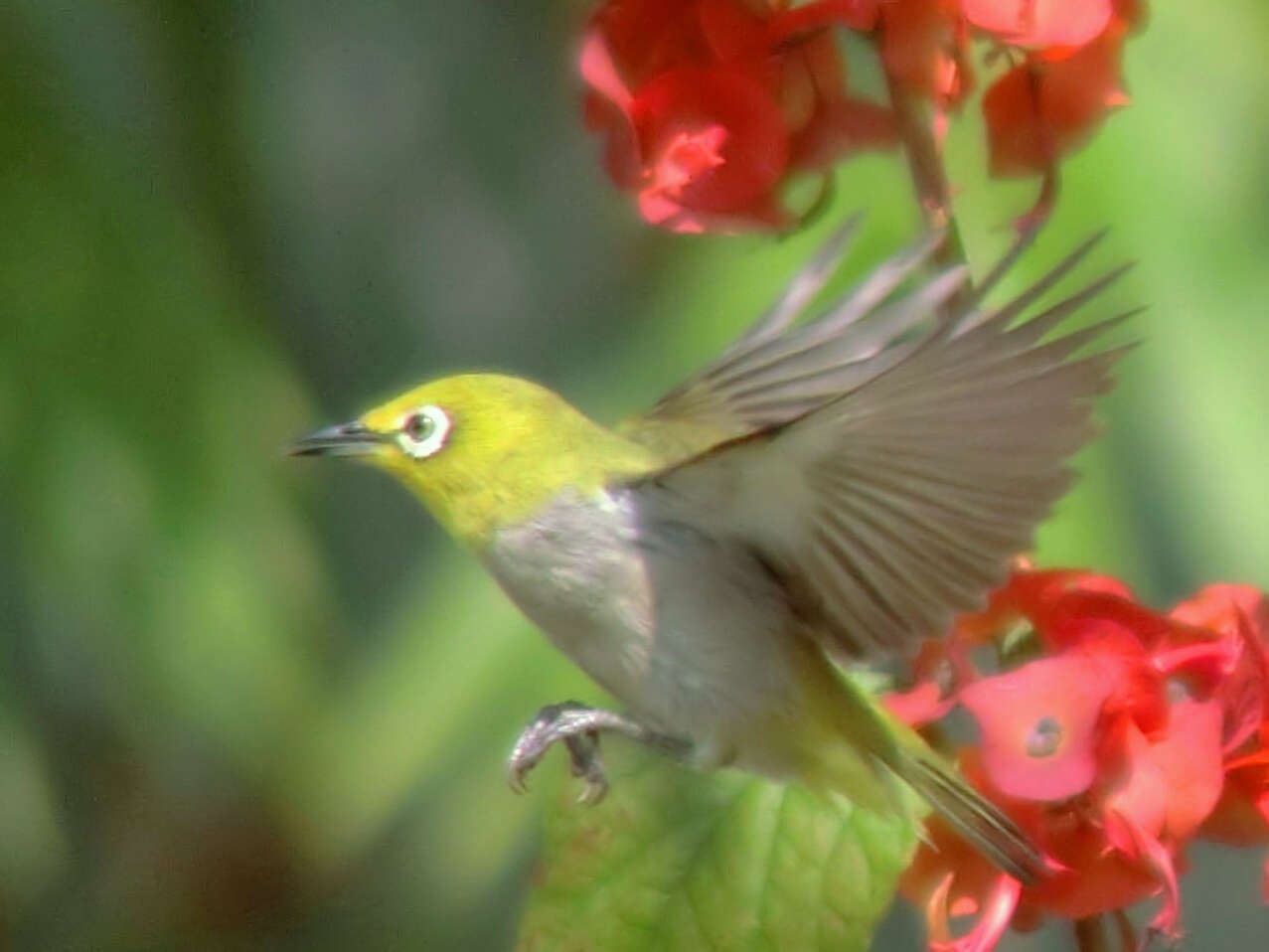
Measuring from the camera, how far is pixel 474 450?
462 mm

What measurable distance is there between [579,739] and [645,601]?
46 millimetres

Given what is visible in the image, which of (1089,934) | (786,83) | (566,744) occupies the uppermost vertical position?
(786,83)

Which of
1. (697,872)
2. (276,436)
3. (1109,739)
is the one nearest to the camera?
(1109,739)

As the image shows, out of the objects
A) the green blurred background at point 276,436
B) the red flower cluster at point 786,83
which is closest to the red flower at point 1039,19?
the red flower cluster at point 786,83

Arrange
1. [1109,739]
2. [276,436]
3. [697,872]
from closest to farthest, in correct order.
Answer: [1109,739]
[697,872]
[276,436]

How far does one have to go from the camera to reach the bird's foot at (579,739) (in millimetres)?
454

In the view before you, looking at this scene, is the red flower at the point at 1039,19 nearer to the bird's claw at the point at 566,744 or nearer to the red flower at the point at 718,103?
the red flower at the point at 718,103

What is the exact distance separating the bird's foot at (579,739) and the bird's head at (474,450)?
0.06 metres

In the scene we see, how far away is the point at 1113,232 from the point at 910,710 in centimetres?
34

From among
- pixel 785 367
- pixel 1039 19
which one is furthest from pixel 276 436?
pixel 1039 19

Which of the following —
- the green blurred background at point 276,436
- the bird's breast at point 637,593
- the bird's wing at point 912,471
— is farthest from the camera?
the green blurred background at point 276,436

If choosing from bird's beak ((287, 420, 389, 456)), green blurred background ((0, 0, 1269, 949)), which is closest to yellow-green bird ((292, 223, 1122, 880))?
bird's beak ((287, 420, 389, 456))

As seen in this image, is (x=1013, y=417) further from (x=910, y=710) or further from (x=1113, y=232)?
(x=1113, y=232)

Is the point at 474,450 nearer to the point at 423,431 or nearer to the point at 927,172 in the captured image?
the point at 423,431
